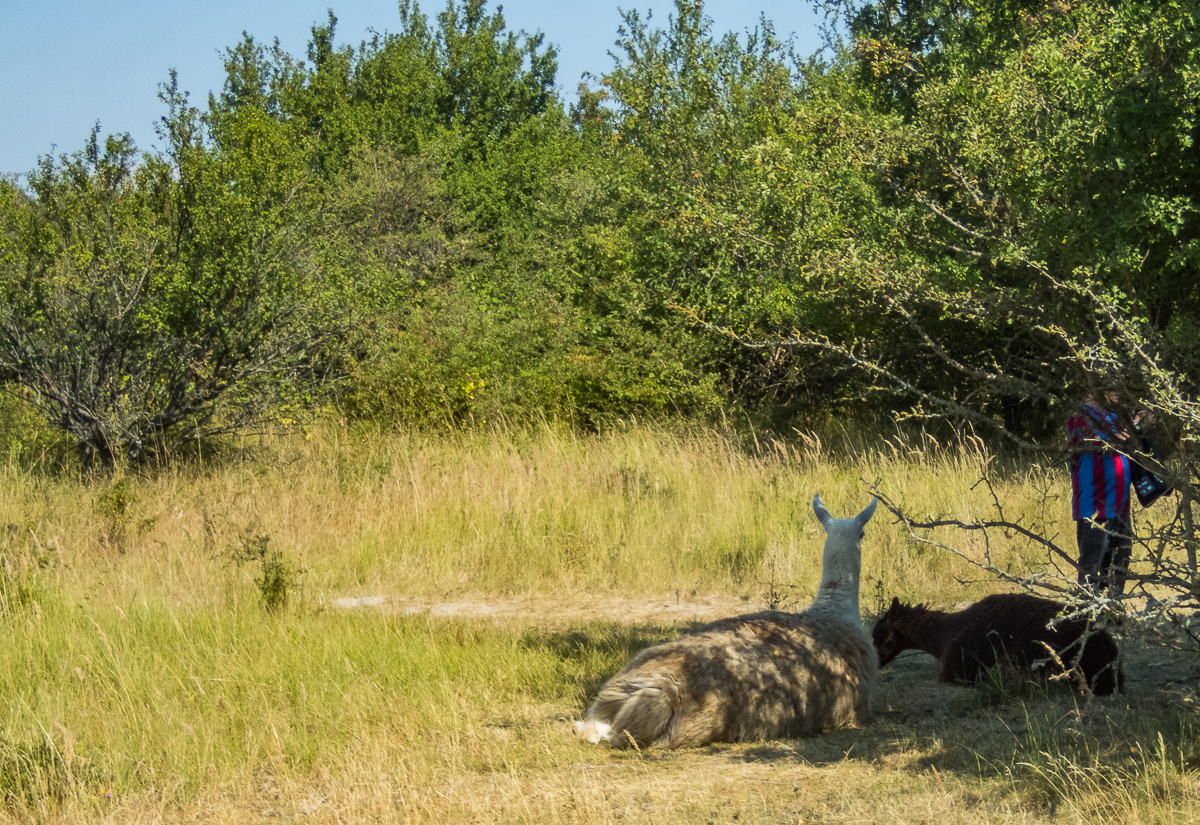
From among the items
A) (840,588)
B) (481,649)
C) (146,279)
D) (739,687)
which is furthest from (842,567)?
(146,279)

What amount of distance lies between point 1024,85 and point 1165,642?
12.3 feet

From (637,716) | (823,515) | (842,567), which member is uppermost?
(823,515)

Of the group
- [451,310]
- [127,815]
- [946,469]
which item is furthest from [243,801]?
[451,310]

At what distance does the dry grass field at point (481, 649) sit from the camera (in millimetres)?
4223

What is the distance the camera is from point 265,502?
11102 millimetres

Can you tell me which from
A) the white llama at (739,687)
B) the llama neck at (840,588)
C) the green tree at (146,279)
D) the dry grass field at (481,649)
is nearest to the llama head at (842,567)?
the llama neck at (840,588)

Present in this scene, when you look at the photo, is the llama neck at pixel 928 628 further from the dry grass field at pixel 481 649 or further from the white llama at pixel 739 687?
A: the white llama at pixel 739 687

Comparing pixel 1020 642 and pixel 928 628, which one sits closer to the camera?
pixel 1020 642

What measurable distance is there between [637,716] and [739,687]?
21.0 inches

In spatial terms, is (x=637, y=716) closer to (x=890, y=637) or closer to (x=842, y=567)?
(x=842, y=567)

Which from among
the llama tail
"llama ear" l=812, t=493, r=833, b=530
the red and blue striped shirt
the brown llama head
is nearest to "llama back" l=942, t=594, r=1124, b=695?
the brown llama head

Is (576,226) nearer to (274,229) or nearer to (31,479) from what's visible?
(274,229)

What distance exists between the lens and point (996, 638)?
226 inches

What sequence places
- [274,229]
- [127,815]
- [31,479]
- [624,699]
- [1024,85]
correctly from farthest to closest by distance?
[274,229]
[31,479]
[1024,85]
[624,699]
[127,815]
